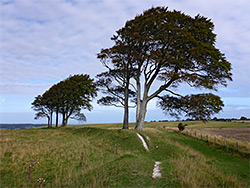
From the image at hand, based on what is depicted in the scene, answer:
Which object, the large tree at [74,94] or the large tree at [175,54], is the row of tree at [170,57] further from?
the large tree at [74,94]

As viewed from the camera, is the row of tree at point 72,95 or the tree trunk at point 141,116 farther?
the row of tree at point 72,95

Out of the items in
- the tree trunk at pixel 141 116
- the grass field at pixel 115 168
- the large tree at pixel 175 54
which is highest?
the large tree at pixel 175 54

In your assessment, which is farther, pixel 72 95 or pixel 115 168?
pixel 72 95

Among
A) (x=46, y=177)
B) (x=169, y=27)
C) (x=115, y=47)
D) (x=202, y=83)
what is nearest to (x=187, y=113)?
(x=202, y=83)

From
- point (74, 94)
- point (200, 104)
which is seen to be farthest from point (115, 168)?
point (74, 94)

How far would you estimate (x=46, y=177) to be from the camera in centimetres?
1059

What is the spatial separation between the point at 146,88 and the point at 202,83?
27.8ft

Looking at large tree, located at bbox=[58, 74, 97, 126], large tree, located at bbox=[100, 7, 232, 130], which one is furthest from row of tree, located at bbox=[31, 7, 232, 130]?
large tree, located at bbox=[58, 74, 97, 126]

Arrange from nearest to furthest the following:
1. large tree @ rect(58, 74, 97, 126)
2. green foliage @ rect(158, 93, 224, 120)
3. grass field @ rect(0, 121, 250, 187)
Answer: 1. grass field @ rect(0, 121, 250, 187)
2. green foliage @ rect(158, 93, 224, 120)
3. large tree @ rect(58, 74, 97, 126)

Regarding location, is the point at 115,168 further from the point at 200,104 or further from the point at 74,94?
the point at 74,94

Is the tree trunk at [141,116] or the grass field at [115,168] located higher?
the tree trunk at [141,116]

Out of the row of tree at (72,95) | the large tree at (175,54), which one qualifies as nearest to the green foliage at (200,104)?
the large tree at (175,54)

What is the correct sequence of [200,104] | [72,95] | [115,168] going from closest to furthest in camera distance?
1. [115,168]
2. [200,104]
3. [72,95]

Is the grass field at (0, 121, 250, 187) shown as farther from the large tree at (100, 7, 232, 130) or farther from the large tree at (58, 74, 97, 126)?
the large tree at (58, 74, 97, 126)
